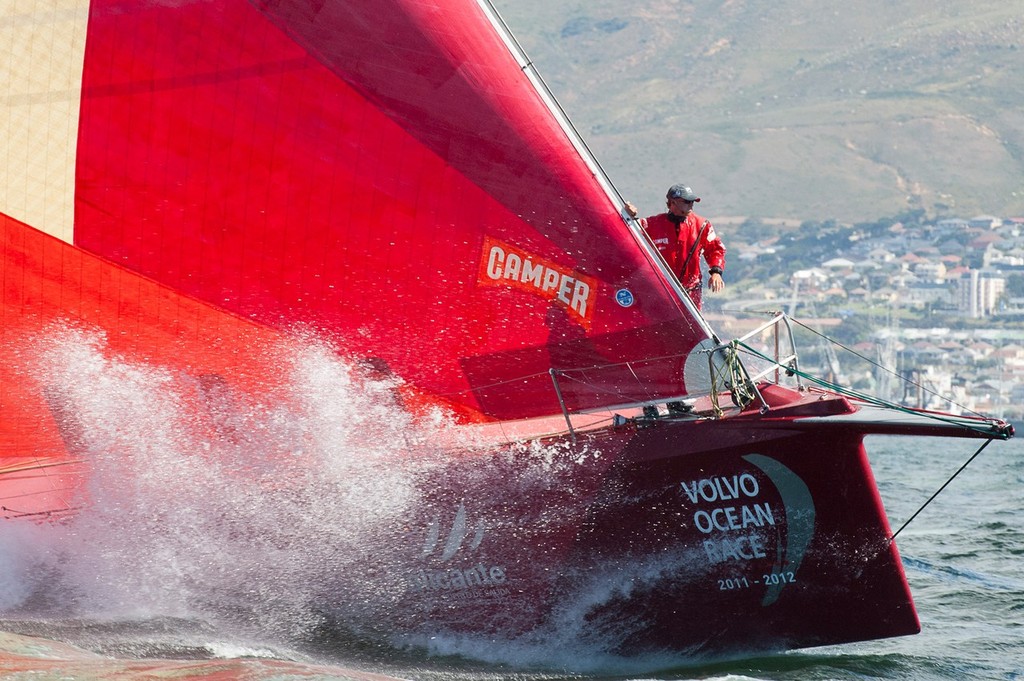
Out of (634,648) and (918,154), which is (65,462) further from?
(918,154)

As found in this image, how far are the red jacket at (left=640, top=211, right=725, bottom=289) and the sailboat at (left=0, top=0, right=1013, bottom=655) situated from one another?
606 millimetres

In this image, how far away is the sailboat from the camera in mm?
7781

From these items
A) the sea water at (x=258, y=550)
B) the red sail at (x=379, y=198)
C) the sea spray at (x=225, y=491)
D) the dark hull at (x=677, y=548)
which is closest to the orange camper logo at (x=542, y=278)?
the red sail at (x=379, y=198)

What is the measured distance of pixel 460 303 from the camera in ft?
26.4

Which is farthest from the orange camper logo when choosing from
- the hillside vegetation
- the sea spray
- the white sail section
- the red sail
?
the hillside vegetation

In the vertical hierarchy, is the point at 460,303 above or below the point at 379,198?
below

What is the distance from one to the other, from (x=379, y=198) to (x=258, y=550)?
2.17 meters

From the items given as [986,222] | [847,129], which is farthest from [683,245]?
[847,129]

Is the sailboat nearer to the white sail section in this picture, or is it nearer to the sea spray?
the white sail section

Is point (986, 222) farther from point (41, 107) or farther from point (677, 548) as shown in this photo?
point (41, 107)

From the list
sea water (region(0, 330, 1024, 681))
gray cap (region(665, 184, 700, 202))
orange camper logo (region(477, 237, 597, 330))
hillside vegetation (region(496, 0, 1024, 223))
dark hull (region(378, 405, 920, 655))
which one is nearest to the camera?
dark hull (region(378, 405, 920, 655))

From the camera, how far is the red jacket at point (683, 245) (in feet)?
28.0

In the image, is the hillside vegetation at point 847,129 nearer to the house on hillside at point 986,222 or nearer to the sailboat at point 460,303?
the house on hillside at point 986,222

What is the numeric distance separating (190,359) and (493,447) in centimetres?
194
